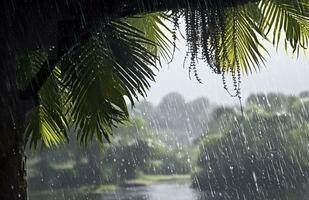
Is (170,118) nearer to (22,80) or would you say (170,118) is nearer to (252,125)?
(252,125)

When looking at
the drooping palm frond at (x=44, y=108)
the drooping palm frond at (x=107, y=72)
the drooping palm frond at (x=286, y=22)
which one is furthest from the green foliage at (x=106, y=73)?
the drooping palm frond at (x=286, y=22)

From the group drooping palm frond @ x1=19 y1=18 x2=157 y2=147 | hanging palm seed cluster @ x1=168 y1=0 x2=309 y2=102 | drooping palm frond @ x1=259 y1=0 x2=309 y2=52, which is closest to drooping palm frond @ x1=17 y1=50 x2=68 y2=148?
drooping palm frond @ x1=19 y1=18 x2=157 y2=147

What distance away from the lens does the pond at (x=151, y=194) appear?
16859 millimetres

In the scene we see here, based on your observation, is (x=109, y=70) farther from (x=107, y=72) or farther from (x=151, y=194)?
(x=151, y=194)

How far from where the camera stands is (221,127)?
21641 millimetres

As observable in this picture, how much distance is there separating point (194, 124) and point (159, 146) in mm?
3780

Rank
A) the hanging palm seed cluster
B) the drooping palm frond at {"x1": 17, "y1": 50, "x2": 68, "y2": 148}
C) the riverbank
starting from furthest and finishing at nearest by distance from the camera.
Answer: the riverbank → the drooping palm frond at {"x1": 17, "y1": 50, "x2": 68, "y2": 148} → the hanging palm seed cluster

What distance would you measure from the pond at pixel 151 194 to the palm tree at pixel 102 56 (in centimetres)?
1311

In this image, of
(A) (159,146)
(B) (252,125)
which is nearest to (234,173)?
(B) (252,125)

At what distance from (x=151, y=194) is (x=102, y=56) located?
582 inches

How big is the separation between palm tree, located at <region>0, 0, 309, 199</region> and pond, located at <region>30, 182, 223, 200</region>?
43.0 feet

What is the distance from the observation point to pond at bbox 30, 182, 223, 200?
16.9m

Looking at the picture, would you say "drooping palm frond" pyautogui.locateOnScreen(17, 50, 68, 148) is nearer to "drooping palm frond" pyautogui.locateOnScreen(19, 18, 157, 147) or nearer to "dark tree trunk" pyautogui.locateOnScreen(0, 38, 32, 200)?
"drooping palm frond" pyautogui.locateOnScreen(19, 18, 157, 147)

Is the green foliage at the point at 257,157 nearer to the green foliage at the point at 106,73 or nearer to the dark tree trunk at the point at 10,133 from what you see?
the green foliage at the point at 106,73
